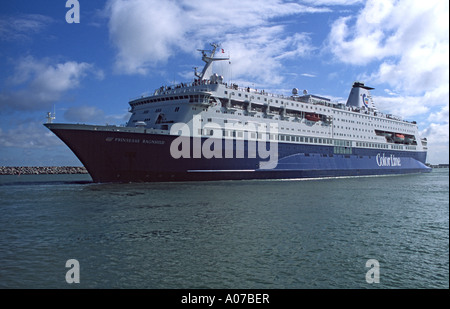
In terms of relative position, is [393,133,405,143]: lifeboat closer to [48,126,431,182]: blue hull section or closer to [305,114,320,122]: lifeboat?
[305,114,320,122]: lifeboat

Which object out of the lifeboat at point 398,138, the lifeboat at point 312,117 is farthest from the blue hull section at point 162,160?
the lifeboat at point 398,138

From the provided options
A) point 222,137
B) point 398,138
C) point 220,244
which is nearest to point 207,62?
point 222,137

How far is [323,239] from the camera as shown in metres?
Result: 12.0

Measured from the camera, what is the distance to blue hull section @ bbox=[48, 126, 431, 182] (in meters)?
27.8

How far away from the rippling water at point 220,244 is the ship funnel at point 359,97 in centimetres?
4676

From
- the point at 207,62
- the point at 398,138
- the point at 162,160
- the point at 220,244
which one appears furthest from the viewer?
the point at 398,138

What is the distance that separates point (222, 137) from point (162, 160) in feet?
24.5

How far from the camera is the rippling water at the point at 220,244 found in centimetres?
830

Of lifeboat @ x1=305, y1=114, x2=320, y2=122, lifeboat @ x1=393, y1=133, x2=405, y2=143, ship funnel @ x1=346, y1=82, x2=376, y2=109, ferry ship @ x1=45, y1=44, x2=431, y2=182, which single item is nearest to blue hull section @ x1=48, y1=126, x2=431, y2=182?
ferry ship @ x1=45, y1=44, x2=431, y2=182

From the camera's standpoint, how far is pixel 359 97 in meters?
62.3

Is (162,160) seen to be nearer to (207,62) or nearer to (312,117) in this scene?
(207,62)

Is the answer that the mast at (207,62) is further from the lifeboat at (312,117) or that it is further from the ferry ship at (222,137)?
the lifeboat at (312,117)

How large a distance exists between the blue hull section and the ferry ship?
0.08m

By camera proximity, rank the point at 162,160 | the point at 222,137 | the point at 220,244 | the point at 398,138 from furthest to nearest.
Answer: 1. the point at 398,138
2. the point at 222,137
3. the point at 162,160
4. the point at 220,244
